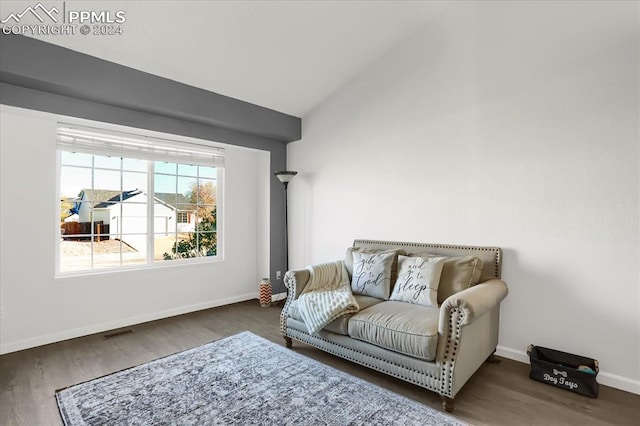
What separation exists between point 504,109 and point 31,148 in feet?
13.8

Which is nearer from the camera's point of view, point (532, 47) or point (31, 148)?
point (532, 47)

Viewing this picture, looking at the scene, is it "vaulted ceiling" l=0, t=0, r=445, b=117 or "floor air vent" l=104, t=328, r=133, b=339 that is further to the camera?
"floor air vent" l=104, t=328, r=133, b=339

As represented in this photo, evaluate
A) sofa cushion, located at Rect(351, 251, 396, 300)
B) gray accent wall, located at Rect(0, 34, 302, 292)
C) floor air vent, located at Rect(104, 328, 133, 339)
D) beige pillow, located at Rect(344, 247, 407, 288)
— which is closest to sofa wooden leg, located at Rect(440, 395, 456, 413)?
sofa cushion, located at Rect(351, 251, 396, 300)

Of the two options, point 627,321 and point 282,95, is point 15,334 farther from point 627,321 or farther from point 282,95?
point 627,321

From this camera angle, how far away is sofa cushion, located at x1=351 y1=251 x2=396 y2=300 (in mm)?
2949

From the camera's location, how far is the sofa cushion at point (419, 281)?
8.74ft

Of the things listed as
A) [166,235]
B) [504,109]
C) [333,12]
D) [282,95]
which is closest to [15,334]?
[166,235]

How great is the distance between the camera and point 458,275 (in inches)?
106

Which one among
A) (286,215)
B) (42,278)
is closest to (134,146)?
(42,278)

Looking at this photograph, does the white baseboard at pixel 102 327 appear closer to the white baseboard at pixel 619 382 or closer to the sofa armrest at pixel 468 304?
the sofa armrest at pixel 468 304

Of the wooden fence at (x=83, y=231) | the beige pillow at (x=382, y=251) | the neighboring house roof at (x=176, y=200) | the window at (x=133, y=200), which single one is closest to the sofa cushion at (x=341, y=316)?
the beige pillow at (x=382, y=251)

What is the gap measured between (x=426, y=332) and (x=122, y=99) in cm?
316

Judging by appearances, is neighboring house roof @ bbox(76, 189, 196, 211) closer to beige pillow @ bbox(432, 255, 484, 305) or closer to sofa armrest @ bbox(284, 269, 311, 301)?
sofa armrest @ bbox(284, 269, 311, 301)

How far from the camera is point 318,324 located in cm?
263
